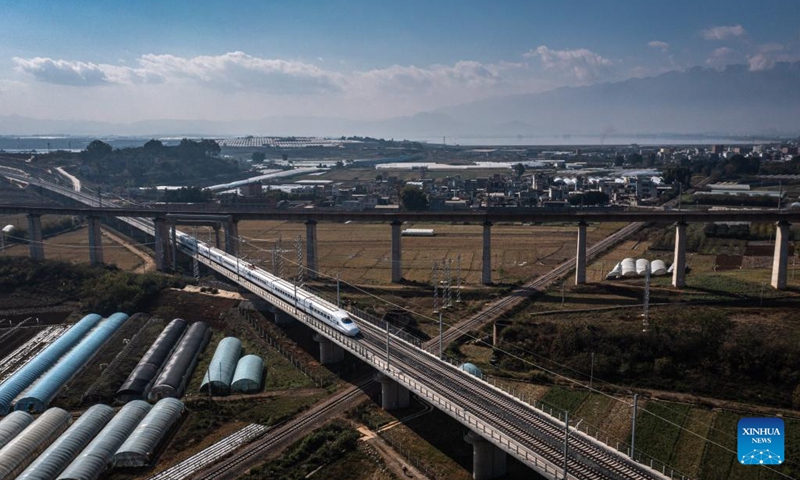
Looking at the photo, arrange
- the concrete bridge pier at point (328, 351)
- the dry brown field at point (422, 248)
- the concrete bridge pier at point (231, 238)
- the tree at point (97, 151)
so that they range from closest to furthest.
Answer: the concrete bridge pier at point (328, 351) < the dry brown field at point (422, 248) < the concrete bridge pier at point (231, 238) < the tree at point (97, 151)

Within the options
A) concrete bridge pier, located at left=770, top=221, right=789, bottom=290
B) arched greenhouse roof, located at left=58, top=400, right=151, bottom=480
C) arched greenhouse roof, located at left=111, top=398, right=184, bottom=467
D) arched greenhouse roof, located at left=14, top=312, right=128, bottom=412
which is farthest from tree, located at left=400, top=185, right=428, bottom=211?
arched greenhouse roof, located at left=58, top=400, right=151, bottom=480

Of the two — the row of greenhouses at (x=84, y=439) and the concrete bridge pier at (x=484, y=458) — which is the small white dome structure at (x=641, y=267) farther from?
the row of greenhouses at (x=84, y=439)

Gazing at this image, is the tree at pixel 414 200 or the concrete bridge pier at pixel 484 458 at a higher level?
the tree at pixel 414 200

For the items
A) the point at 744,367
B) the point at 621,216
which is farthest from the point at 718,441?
the point at 621,216

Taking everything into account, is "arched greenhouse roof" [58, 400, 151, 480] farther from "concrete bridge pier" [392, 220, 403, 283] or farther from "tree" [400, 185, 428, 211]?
"tree" [400, 185, 428, 211]

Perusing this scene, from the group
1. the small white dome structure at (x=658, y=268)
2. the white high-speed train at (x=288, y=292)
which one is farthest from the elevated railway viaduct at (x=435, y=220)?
the white high-speed train at (x=288, y=292)

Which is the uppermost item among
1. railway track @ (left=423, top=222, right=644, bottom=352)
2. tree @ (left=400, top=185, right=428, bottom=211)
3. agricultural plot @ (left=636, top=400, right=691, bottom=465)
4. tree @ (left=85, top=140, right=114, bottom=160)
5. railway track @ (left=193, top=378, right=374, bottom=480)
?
tree @ (left=85, top=140, right=114, bottom=160)
